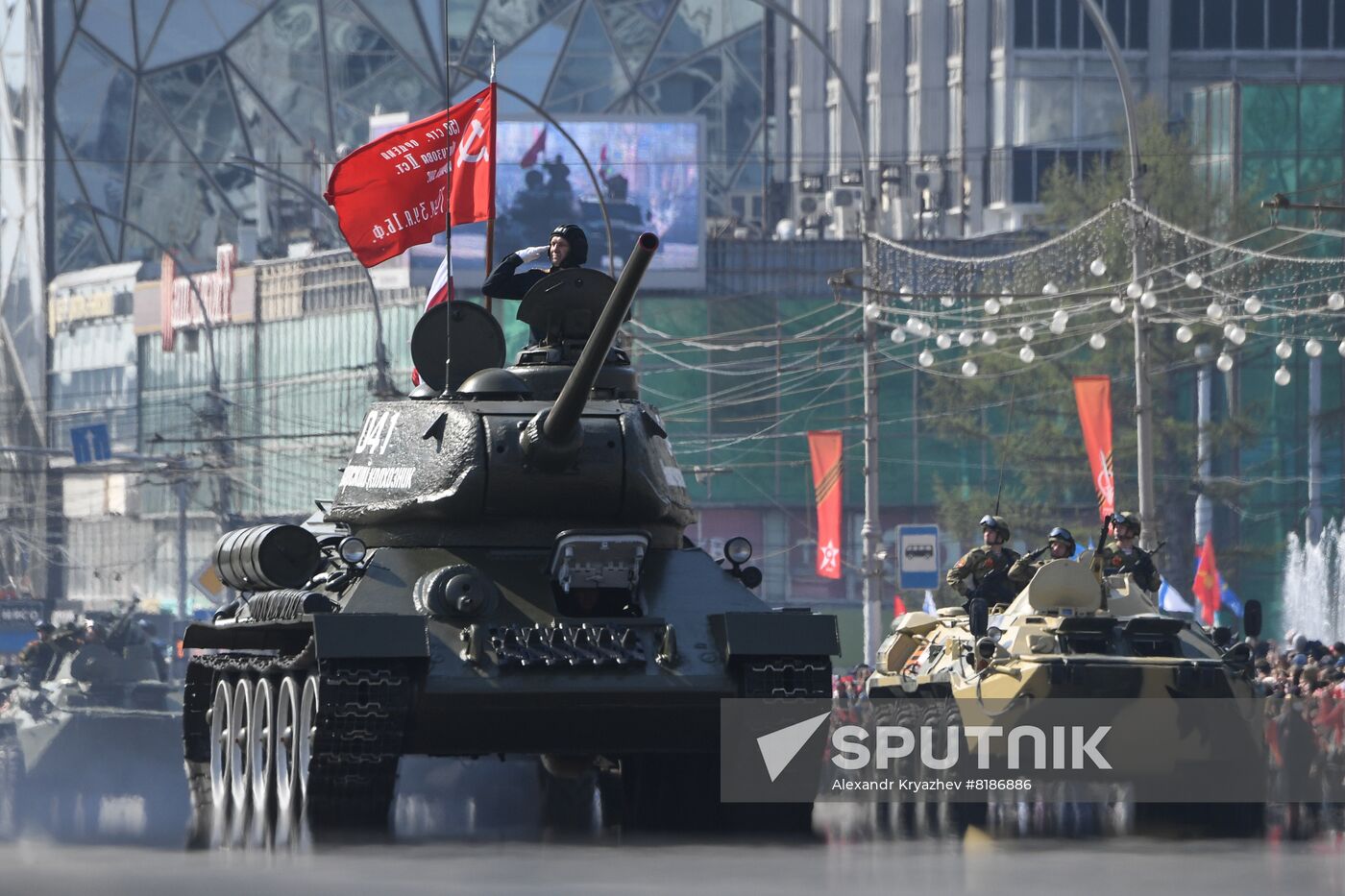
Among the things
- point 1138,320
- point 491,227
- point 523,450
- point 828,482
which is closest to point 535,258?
→ point 523,450

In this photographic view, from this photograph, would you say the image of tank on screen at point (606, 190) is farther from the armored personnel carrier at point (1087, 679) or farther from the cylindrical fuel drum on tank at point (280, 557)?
the cylindrical fuel drum on tank at point (280, 557)

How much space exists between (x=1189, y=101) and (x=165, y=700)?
55.4 m

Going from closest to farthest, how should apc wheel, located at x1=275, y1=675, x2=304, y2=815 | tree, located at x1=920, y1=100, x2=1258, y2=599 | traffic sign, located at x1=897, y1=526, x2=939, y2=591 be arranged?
apc wheel, located at x1=275, y1=675, x2=304, y2=815 → traffic sign, located at x1=897, y1=526, x2=939, y2=591 → tree, located at x1=920, y1=100, x2=1258, y2=599

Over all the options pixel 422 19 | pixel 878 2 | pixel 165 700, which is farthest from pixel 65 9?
pixel 165 700

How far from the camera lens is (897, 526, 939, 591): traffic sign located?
3884 cm

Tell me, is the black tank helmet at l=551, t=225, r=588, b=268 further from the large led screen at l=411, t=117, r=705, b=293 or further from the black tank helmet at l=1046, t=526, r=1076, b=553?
the large led screen at l=411, t=117, r=705, b=293

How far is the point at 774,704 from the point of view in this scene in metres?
19.0

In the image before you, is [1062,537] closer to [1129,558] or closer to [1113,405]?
[1129,558]

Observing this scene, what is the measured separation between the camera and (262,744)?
2073 cm

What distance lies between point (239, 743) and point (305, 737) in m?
2.37

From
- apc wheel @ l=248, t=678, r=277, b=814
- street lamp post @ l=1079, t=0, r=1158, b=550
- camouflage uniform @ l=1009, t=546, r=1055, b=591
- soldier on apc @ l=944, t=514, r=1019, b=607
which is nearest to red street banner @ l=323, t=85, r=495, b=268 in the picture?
soldier on apc @ l=944, t=514, r=1019, b=607

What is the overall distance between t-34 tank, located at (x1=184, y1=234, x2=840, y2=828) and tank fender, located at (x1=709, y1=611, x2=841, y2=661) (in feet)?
0.04

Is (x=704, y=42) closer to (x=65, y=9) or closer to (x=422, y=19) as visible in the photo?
(x=422, y=19)

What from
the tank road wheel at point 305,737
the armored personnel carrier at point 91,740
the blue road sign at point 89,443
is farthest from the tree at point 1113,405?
the tank road wheel at point 305,737
